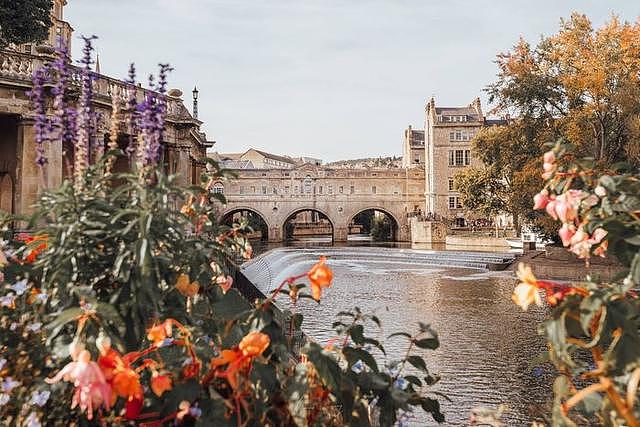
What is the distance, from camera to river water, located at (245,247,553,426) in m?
6.60

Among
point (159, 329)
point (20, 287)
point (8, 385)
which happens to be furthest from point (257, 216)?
point (159, 329)

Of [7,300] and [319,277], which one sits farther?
[7,300]

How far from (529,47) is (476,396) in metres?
19.7

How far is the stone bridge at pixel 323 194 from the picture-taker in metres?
60.5

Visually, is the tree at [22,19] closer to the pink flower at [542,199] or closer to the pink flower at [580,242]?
the pink flower at [542,199]

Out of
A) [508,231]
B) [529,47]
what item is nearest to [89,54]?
[529,47]

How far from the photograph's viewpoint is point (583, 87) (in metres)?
20.8

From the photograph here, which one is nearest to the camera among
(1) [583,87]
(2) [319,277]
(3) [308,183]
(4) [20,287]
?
(2) [319,277]

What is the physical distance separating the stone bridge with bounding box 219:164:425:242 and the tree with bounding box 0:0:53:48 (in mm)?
44480

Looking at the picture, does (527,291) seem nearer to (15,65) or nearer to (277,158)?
(15,65)

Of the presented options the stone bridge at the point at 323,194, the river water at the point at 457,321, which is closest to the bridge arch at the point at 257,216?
the stone bridge at the point at 323,194

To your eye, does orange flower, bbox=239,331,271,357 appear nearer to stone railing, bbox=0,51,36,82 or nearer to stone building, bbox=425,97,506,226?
stone railing, bbox=0,51,36,82

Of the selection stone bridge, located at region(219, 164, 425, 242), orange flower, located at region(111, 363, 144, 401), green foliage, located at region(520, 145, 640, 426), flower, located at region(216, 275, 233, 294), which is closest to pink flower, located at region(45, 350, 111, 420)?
orange flower, located at region(111, 363, 144, 401)

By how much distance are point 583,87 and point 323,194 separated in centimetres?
4117
